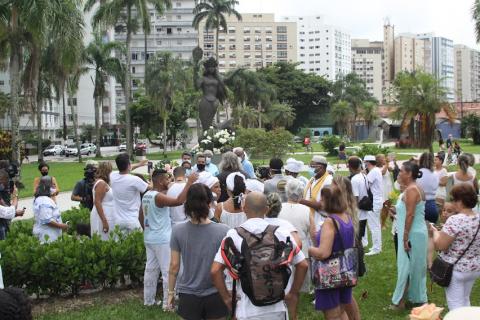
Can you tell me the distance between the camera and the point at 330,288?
15.4ft

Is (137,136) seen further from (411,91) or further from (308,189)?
(308,189)

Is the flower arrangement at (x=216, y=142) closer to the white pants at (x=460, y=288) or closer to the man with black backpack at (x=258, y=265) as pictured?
the white pants at (x=460, y=288)

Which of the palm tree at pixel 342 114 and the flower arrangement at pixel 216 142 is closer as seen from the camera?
the flower arrangement at pixel 216 142

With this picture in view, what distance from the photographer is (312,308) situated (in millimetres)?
6566

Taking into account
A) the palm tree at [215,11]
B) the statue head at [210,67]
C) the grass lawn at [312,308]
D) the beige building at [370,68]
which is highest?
the beige building at [370,68]

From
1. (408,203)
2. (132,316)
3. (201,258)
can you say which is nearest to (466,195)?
(408,203)

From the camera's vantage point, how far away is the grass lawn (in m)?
6.34

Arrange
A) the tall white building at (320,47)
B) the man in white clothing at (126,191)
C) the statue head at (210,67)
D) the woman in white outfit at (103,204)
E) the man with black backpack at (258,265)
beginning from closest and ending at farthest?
the man with black backpack at (258,265)
the man in white clothing at (126,191)
the woman in white outfit at (103,204)
the statue head at (210,67)
the tall white building at (320,47)

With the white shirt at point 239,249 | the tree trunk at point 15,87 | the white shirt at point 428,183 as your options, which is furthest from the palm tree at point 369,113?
the white shirt at point 239,249

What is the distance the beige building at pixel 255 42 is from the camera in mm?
140750

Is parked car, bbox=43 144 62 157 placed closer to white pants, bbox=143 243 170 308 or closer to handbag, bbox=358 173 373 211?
handbag, bbox=358 173 373 211

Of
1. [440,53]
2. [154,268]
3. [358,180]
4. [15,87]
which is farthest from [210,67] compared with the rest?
[440,53]

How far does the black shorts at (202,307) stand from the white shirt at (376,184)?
4.93m

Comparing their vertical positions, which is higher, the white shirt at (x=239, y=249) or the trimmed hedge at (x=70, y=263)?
the white shirt at (x=239, y=249)
